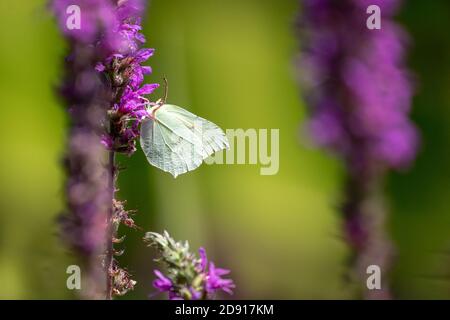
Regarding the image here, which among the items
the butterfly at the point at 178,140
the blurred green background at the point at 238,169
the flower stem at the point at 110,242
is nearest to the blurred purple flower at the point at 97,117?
the flower stem at the point at 110,242

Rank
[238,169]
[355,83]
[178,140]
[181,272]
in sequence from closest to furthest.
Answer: [181,272] → [355,83] → [178,140] → [238,169]

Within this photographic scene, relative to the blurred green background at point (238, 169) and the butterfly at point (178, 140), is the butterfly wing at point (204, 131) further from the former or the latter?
the blurred green background at point (238, 169)

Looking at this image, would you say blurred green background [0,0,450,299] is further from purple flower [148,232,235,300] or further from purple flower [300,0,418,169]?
purple flower [148,232,235,300]

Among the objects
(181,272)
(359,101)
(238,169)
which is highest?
(359,101)

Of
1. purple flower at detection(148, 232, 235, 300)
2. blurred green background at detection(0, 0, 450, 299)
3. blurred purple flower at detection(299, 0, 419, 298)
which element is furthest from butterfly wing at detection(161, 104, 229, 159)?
blurred green background at detection(0, 0, 450, 299)

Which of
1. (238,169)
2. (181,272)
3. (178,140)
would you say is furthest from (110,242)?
(238,169)

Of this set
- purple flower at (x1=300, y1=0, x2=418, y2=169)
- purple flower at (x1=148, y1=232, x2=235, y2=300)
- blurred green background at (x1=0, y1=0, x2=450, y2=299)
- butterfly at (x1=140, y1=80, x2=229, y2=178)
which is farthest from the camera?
blurred green background at (x1=0, y1=0, x2=450, y2=299)

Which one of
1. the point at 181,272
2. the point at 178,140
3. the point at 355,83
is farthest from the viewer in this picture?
the point at 178,140

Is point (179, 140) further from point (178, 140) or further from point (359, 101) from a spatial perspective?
point (359, 101)
